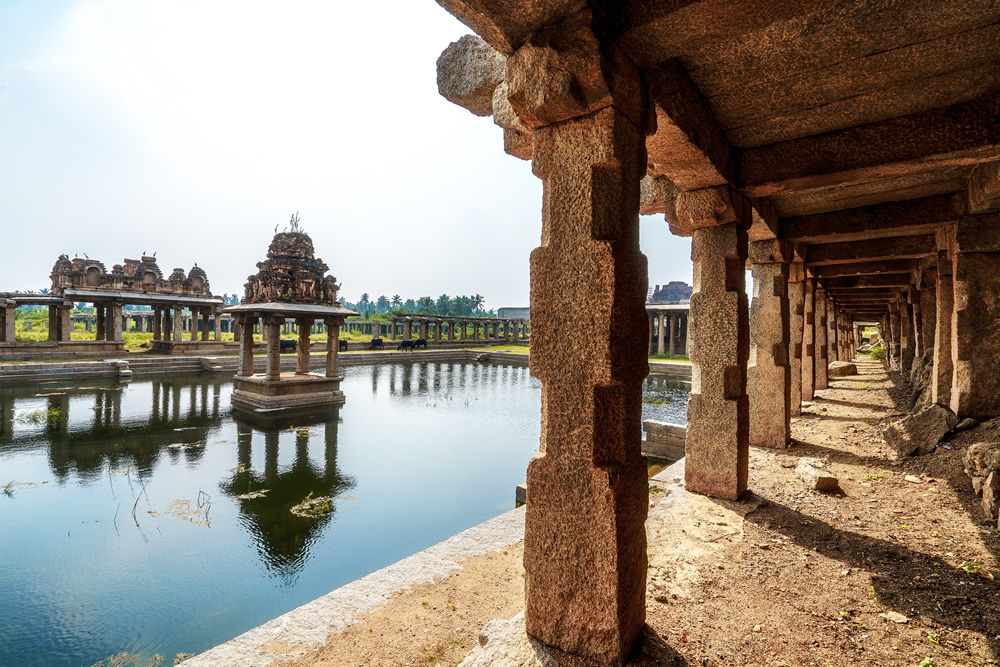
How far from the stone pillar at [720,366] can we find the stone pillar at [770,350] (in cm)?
228

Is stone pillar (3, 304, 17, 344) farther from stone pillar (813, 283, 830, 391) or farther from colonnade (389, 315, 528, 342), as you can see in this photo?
stone pillar (813, 283, 830, 391)

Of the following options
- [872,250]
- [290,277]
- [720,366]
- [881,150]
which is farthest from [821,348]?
[290,277]

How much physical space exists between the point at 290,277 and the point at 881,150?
16.3 meters

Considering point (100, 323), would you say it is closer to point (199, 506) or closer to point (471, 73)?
point (199, 506)

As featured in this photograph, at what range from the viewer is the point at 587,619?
225cm

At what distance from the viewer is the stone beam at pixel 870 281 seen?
10625 millimetres

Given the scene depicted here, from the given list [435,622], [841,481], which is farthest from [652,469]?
[435,622]

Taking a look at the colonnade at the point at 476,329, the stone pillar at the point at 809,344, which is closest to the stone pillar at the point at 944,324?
the stone pillar at the point at 809,344

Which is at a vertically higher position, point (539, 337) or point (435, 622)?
point (539, 337)

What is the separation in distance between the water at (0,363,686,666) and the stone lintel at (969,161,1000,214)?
7039mm

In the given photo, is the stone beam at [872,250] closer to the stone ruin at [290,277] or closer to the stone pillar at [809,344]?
the stone pillar at [809,344]

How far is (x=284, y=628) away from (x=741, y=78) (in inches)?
196

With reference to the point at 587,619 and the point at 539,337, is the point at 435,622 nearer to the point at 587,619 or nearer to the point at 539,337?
the point at 587,619

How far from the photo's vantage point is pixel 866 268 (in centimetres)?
929
